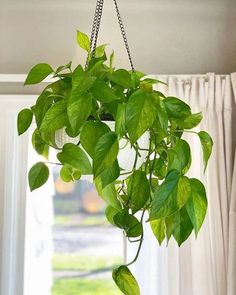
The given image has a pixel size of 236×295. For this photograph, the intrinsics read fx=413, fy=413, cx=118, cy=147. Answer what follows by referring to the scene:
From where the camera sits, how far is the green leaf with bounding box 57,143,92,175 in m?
0.81

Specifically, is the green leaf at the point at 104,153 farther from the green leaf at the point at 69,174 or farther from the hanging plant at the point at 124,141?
the green leaf at the point at 69,174

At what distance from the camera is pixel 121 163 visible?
0.94 meters

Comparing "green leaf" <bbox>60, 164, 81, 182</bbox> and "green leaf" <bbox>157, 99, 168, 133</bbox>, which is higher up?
"green leaf" <bbox>157, 99, 168, 133</bbox>

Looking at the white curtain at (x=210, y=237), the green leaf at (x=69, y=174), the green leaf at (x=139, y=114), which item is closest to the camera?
the green leaf at (x=139, y=114)

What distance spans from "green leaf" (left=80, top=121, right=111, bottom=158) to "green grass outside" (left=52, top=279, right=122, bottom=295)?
1.35 m

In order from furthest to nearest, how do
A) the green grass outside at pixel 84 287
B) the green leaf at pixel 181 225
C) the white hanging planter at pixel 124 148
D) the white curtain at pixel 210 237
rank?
1. the green grass outside at pixel 84 287
2. the white curtain at pixel 210 237
3. the white hanging planter at pixel 124 148
4. the green leaf at pixel 181 225

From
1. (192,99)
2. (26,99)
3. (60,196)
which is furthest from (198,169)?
(26,99)

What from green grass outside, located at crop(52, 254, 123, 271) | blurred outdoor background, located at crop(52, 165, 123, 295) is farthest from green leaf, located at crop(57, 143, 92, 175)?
green grass outside, located at crop(52, 254, 123, 271)

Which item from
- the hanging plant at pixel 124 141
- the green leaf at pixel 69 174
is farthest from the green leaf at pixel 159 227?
the green leaf at pixel 69 174

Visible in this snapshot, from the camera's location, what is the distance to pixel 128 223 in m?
0.83

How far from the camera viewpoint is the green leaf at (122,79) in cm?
83

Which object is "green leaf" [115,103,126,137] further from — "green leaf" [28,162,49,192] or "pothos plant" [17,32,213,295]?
"green leaf" [28,162,49,192]

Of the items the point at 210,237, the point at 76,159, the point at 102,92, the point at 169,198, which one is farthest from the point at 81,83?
the point at 210,237

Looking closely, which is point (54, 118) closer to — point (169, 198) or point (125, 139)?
point (125, 139)
